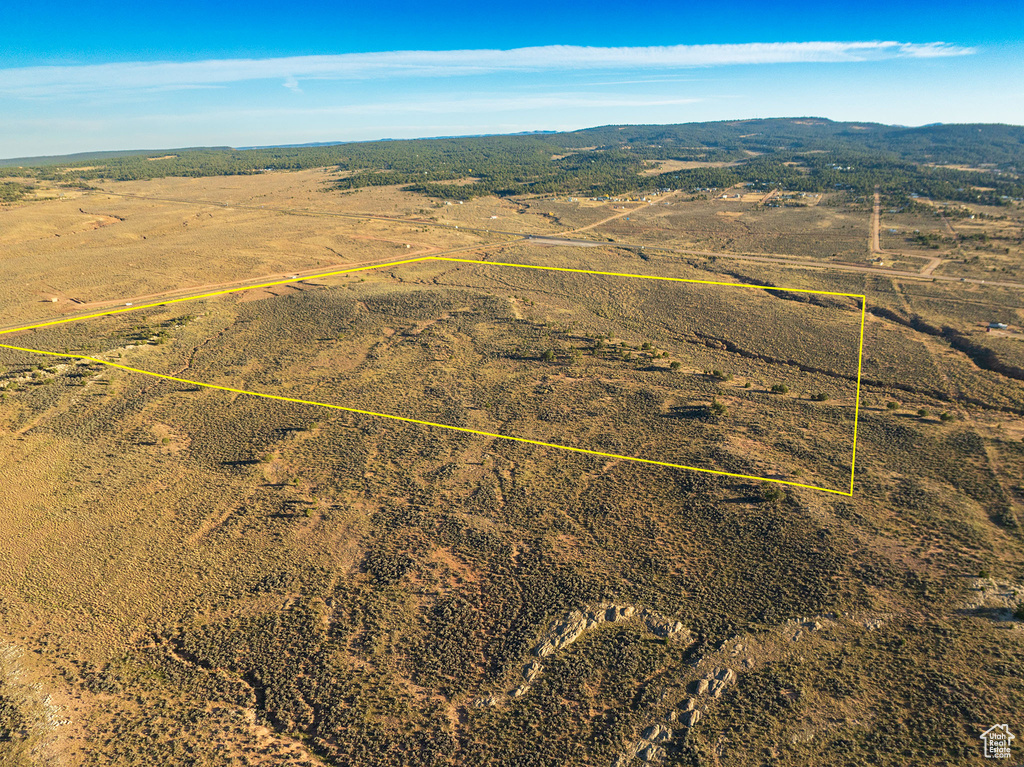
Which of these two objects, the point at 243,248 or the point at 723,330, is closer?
the point at 723,330

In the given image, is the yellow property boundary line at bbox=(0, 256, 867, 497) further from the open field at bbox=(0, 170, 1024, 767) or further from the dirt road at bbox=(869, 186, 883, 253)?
the dirt road at bbox=(869, 186, 883, 253)

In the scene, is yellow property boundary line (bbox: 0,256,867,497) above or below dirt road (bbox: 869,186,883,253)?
below

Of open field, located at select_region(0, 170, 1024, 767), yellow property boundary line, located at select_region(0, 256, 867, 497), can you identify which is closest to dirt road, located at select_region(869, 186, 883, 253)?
yellow property boundary line, located at select_region(0, 256, 867, 497)

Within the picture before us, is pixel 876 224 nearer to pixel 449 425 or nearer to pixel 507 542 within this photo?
pixel 449 425

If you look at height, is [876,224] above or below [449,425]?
above

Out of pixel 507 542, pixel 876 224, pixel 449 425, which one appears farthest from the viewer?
pixel 876 224

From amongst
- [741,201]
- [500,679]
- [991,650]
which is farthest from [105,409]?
[741,201]

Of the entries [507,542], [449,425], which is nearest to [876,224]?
[449,425]

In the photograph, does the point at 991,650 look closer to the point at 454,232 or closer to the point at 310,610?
the point at 310,610
